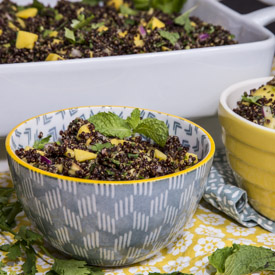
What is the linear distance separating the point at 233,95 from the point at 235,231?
32 centimetres

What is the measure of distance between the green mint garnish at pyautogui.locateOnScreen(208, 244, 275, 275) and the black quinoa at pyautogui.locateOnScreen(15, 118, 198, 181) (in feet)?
0.59

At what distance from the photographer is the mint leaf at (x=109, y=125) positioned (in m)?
1.11

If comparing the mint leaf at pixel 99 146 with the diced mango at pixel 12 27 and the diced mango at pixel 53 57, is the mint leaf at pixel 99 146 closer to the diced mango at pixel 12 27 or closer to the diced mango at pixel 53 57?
the diced mango at pixel 53 57

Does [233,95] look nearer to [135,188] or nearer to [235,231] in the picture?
[235,231]

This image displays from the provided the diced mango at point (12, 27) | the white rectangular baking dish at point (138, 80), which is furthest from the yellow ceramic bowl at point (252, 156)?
the diced mango at point (12, 27)

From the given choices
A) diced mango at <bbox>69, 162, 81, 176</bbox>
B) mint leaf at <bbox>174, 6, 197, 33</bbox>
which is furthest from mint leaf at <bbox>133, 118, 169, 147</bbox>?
mint leaf at <bbox>174, 6, 197, 33</bbox>

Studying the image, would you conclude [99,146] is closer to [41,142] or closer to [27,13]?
[41,142]

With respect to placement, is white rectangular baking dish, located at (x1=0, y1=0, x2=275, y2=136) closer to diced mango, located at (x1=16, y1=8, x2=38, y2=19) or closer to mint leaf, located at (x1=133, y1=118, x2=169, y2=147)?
mint leaf, located at (x1=133, y1=118, x2=169, y2=147)

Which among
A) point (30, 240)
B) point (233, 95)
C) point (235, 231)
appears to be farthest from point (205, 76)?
point (30, 240)

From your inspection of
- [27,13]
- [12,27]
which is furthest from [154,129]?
[27,13]

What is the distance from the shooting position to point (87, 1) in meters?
1.88

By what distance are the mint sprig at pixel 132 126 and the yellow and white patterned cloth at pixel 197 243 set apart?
0.21m

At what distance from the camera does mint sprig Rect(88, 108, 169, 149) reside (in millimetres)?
1106

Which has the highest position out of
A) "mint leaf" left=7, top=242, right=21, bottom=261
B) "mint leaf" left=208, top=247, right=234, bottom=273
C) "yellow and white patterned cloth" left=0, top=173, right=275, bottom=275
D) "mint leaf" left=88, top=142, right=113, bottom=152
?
"mint leaf" left=88, top=142, right=113, bottom=152
